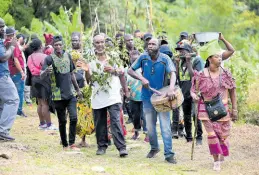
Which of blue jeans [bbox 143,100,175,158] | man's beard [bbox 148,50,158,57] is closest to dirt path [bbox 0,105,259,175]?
blue jeans [bbox 143,100,175,158]

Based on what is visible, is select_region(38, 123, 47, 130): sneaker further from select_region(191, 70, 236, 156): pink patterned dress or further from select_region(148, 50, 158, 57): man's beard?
select_region(191, 70, 236, 156): pink patterned dress

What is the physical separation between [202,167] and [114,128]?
61.5 inches

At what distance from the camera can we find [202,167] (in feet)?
32.4

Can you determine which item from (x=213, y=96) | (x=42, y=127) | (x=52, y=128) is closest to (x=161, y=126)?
(x=213, y=96)

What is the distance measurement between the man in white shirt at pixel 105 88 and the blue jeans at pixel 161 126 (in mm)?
447

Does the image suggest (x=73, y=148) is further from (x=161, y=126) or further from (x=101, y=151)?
(x=161, y=126)

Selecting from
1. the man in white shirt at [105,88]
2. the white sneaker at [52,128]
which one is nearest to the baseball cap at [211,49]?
the man in white shirt at [105,88]

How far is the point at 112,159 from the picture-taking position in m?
10.4

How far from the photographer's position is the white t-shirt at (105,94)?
10.5m

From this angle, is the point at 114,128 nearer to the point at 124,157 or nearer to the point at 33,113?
the point at 124,157

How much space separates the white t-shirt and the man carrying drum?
5.09ft

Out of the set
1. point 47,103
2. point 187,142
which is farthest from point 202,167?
Result: point 47,103

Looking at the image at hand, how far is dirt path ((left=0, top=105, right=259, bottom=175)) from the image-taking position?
905 cm

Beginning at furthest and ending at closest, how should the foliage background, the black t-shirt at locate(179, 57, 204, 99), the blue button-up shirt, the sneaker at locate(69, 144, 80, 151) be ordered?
the foliage background → the black t-shirt at locate(179, 57, 204, 99) → the sneaker at locate(69, 144, 80, 151) → the blue button-up shirt
